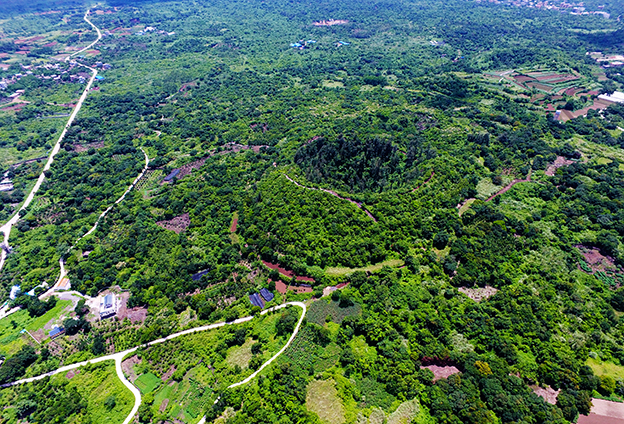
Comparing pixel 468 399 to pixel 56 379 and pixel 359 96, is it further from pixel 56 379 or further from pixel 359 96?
pixel 359 96

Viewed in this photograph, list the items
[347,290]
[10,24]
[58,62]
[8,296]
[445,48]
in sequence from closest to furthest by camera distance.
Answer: [347,290], [8,296], [58,62], [445,48], [10,24]

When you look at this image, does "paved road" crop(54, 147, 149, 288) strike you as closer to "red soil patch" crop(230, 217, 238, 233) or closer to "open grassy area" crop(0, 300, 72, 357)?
"open grassy area" crop(0, 300, 72, 357)

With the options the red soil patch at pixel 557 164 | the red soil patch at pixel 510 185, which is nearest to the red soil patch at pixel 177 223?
the red soil patch at pixel 510 185

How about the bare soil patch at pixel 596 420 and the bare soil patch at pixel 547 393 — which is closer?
the bare soil patch at pixel 596 420

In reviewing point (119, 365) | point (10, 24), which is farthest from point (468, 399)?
point (10, 24)

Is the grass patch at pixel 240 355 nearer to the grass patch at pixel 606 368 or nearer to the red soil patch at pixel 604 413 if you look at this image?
the red soil patch at pixel 604 413

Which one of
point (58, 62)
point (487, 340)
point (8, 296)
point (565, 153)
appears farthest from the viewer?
point (58, 62)
